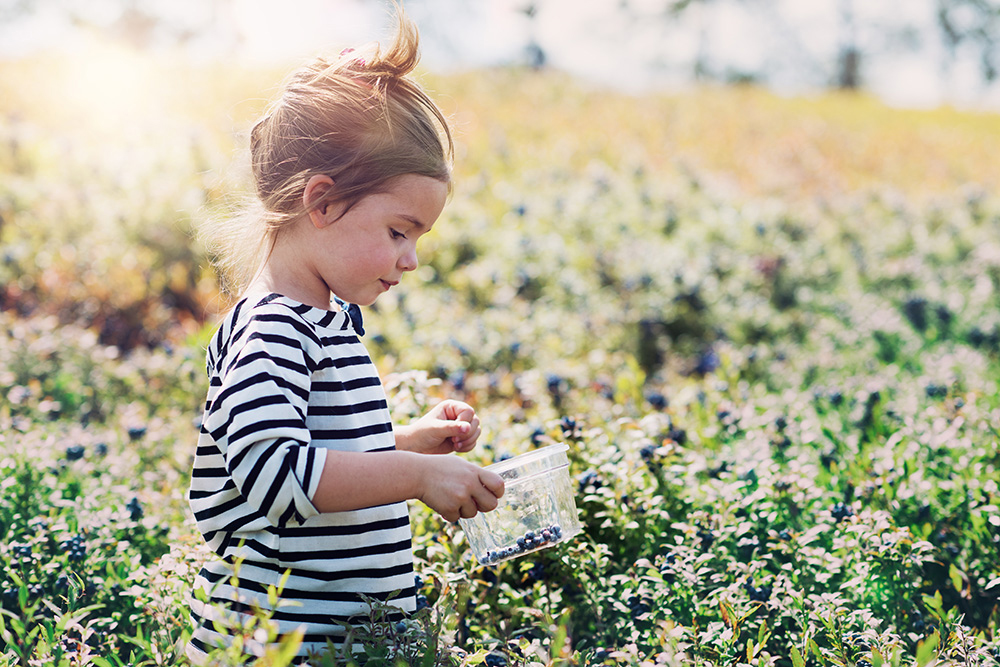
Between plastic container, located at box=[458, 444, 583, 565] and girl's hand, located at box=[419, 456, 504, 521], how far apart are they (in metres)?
0.16

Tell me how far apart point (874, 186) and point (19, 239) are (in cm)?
884

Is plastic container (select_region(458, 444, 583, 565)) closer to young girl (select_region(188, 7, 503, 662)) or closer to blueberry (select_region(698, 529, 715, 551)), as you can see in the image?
young girl (select_region(188, 7, 503, 662))

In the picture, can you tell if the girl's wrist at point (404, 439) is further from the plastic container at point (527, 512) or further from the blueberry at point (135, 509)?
the blueberry at point (135, 509)

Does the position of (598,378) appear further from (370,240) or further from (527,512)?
(370,240)

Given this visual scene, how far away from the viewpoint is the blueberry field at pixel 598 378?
2217mm

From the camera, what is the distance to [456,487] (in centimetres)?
174

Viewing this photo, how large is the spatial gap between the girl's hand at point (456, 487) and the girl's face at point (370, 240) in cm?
48

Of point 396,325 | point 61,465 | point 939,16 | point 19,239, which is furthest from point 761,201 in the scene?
point 939,16

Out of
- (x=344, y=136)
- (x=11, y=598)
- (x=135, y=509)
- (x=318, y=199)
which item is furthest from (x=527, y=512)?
(x=11, y=598)

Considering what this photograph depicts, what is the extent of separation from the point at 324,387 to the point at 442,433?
14.5 inches

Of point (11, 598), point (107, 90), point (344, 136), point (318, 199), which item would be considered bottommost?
point (11, 598)

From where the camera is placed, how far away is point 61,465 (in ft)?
9.67

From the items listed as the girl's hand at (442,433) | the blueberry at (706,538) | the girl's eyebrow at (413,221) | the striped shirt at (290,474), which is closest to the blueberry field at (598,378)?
the blueberry at (706,538)

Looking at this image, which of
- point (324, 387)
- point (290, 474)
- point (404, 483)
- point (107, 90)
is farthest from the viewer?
point (107, 90)
